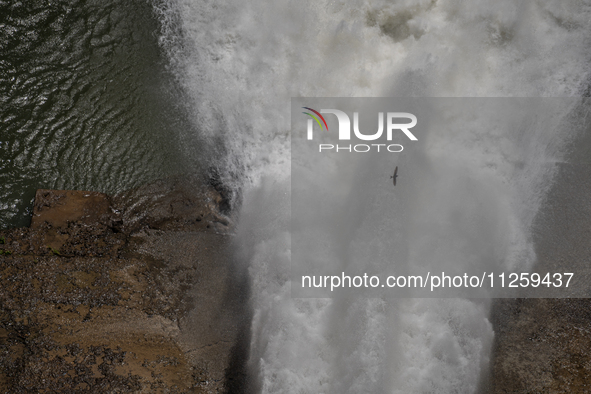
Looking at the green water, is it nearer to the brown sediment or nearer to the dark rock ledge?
the dark rock ledge

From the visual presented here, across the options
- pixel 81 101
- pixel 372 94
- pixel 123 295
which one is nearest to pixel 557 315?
pixel 372 94

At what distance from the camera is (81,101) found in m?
6.28

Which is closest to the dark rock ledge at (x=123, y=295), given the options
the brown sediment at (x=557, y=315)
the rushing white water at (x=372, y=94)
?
the rushing white water at (x=372, y=94)

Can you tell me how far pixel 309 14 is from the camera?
6551mm

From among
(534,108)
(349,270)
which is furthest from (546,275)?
(349,270)

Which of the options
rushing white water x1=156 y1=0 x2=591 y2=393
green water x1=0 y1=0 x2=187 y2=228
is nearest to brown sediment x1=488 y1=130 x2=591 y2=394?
rushing white water x1=156 y1=0 x2=591 y2=393

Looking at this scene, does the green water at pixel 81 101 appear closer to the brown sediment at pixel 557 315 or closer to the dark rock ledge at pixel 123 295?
the dark rock ledge at pixel 123 295

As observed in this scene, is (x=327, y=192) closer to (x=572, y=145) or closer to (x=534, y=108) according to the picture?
(x=534, y=108)

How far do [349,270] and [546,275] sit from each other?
3012 mm

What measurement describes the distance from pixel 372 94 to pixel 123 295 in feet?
16.3

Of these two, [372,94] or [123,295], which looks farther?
[372,94]

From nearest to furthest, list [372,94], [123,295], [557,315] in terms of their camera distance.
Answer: [123,295]
[557,315]
[372,94]

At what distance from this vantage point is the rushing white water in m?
5.16

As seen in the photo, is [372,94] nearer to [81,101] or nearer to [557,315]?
[557,315]
